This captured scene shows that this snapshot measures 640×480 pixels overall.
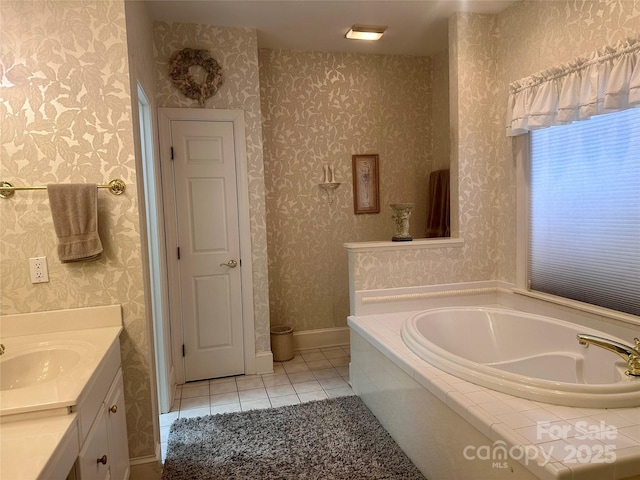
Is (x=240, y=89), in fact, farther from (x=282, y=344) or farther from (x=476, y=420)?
(x=476, y=420)

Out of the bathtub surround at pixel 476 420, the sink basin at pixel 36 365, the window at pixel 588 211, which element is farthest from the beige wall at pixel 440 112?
the sink basin at pixel 36 365

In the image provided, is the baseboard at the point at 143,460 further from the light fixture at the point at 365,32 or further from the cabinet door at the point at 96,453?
the light fixture at the point at 365,32

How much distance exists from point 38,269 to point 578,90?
9.34 ft

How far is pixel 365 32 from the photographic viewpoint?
3.18m

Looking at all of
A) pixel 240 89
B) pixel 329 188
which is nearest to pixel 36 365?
pixel 240 89

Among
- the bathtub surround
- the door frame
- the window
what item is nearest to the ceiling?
the door frame

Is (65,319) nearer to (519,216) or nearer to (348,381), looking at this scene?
(348,381)

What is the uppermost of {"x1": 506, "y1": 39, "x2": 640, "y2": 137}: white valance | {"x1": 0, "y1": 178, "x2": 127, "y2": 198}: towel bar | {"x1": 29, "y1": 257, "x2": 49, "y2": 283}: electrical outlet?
{"x1": 506, "y1": 39, "x2": 640, "y2": 137}: white valance

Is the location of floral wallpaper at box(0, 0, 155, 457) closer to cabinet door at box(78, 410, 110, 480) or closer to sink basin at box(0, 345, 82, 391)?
sink basin at box(0, 345, 82, 391)

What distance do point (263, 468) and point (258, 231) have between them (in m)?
1.66

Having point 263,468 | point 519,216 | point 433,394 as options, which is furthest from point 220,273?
point 519,216

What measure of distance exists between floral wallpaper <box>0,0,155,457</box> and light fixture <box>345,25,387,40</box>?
1.82m

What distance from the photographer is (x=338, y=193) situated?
3771 millimetres

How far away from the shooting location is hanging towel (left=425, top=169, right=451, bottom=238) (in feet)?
11.7
